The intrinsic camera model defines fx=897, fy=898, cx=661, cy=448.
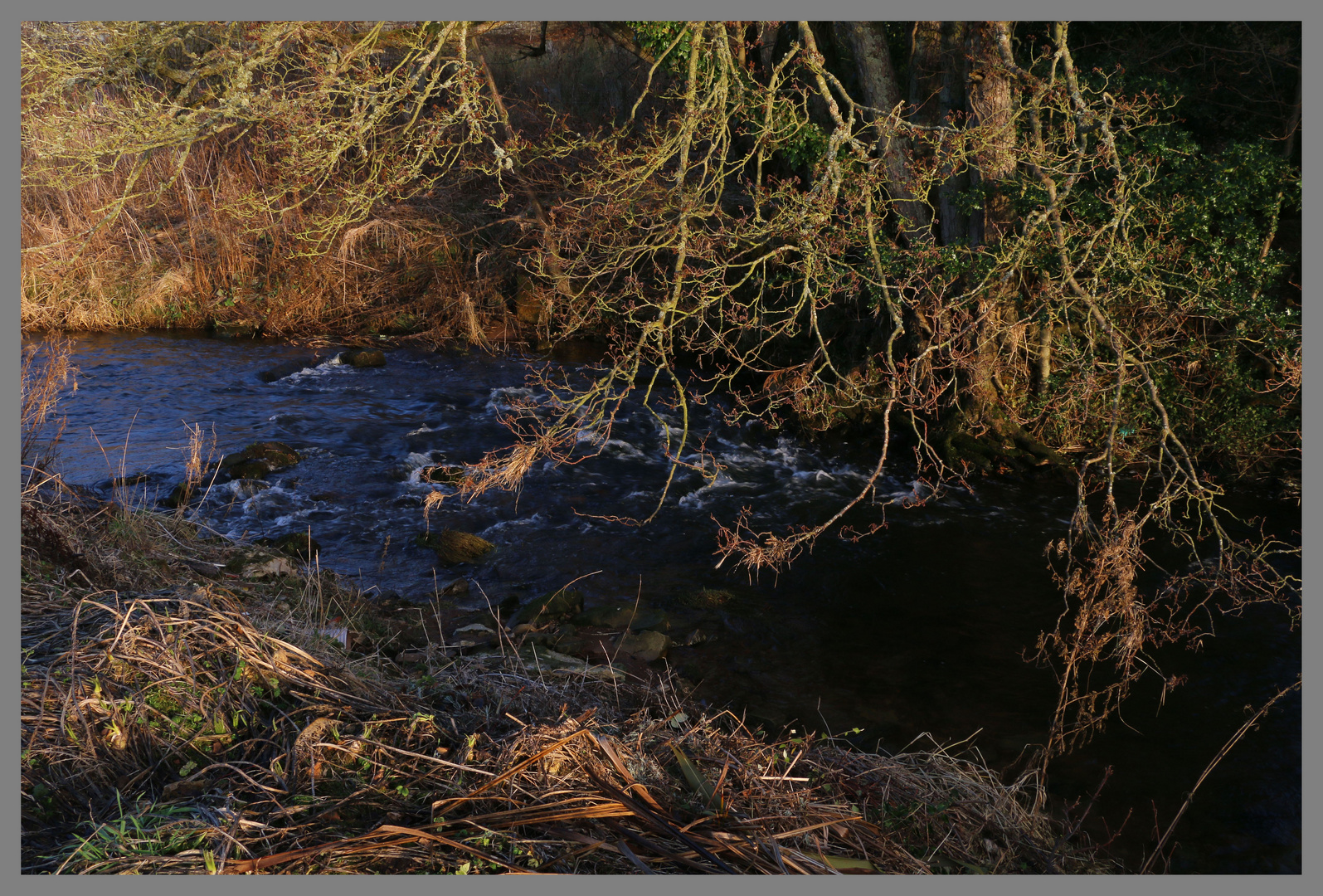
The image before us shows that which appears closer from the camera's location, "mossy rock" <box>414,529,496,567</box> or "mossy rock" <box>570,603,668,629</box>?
"mossy rock" <box>570,603,668,629</box>

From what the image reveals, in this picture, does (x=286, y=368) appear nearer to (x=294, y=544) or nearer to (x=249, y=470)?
(x=249, y=470)

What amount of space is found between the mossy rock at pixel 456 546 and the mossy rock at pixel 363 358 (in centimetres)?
658

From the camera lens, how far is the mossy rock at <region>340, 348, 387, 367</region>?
1446 cm

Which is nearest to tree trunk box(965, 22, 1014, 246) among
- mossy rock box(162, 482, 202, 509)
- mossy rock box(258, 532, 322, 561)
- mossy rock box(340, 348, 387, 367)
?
mossy rock box(258, 532, 322, 561)

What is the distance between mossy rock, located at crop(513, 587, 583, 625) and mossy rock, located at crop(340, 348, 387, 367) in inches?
323

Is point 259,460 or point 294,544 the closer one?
point 294,544

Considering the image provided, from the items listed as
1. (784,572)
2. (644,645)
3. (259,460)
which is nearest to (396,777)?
(644,645)

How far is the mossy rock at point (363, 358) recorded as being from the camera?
14461mm

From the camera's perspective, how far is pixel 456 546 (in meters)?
8.48

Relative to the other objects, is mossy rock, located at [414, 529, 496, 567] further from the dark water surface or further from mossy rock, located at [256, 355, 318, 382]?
mossy rock, located at [256, 355, 318, 382]

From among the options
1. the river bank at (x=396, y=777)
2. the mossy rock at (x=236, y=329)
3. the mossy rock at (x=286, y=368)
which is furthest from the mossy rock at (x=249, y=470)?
the mossy rock at (x=236, y=329)

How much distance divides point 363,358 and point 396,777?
38.7ft

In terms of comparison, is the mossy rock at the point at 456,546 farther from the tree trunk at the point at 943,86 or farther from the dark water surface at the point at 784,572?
the tree trunk at the point at 943,86

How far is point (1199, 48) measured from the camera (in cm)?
1027
